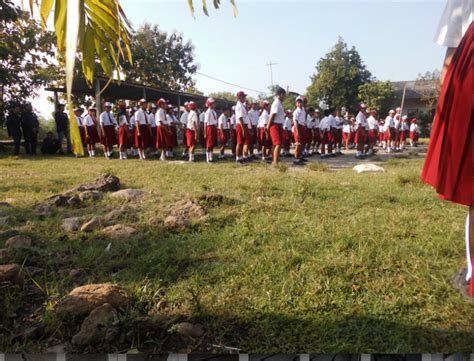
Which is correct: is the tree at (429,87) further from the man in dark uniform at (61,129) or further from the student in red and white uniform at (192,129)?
the student in red and white uniform at (192,129)

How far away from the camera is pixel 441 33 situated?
1242 millimetres

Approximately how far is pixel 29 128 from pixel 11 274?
94 centimetres

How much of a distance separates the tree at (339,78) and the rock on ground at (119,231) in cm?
137

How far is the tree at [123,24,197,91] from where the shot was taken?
142 centimetres

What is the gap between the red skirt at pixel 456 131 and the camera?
1.21 m

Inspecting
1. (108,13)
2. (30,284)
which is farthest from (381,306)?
(30,284)

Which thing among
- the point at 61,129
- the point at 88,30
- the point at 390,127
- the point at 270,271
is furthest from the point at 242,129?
the point at 88,30

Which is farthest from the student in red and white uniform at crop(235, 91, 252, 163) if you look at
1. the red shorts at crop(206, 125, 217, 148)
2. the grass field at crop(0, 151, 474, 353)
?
the grass field at crop(0, 151, 474, 353)

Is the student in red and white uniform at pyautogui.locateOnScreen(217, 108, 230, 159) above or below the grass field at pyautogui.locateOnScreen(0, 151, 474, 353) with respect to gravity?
above

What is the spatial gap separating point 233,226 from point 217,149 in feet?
24.3

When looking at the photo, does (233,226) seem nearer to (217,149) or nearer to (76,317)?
(76,317)

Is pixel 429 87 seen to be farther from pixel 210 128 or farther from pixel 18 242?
pixel 210 128

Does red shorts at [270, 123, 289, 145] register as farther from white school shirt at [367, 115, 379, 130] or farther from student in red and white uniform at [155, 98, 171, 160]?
student in red and white uniform at [155, 98, 171, 160]

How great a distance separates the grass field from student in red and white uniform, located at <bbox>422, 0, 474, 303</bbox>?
30cm
